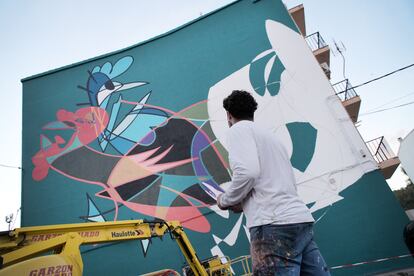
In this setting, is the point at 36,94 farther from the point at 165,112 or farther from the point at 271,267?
the point at 271,267

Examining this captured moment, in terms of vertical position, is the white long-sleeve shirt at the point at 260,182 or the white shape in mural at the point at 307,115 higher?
the white shape in mural at the point at 307,115

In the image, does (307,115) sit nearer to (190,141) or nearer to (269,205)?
(190,141)

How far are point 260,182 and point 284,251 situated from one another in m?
0.40

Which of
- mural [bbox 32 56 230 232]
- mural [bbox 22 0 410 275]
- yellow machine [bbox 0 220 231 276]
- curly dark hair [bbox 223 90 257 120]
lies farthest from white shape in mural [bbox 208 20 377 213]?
curly dark hair [bbox 223 90 257 120]

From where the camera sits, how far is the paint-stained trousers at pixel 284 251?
55.3 inches

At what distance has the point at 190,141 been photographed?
9.09 metres

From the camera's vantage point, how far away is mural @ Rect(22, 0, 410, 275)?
7.48 metres

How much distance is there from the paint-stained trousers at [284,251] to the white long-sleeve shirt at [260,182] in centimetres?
5

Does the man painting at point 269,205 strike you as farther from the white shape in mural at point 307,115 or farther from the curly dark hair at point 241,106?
the white shape in mural at point 307,115

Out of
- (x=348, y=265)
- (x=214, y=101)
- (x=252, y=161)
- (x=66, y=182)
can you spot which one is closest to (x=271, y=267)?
(x=252, y=161)

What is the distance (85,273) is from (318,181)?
7.53m

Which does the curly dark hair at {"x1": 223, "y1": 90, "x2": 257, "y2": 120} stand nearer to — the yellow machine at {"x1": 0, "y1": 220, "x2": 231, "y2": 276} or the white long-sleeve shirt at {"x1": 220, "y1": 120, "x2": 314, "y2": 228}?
the white long-sleeve shirt at {"x1": 220, "y1": 120, "x2": 314, "y2": 228}

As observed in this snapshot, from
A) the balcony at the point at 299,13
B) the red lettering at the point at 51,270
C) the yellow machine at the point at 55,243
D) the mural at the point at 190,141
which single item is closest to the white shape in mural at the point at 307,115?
the mural at the point at 190,141

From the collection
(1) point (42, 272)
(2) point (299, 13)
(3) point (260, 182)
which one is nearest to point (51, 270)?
(1) point (42, 272)
